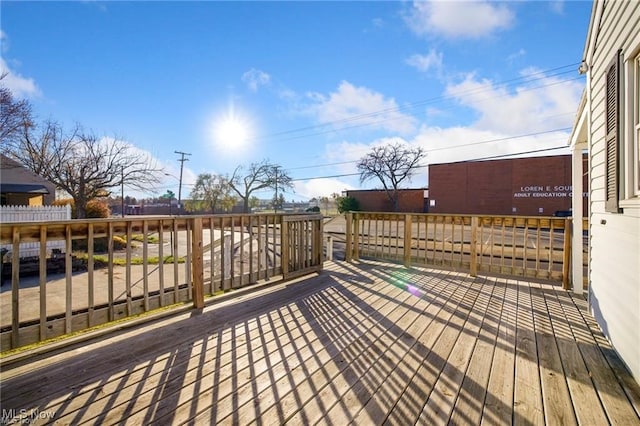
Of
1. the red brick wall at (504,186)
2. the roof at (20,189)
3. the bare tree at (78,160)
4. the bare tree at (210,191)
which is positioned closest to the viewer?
the roof at (20,189)

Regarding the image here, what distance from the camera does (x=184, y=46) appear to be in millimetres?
7715

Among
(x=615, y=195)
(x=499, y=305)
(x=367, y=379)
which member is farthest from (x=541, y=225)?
(x=367, y=379)

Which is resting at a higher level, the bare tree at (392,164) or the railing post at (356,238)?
the bare tree at (392,164)

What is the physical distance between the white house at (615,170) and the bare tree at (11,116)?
14660 mm

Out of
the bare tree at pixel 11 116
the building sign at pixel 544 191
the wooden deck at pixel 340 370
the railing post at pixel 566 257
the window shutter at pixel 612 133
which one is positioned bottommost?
the wooden deck at pixel 340 370

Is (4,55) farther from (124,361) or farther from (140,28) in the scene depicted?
(124,361)

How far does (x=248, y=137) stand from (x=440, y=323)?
31981 mm

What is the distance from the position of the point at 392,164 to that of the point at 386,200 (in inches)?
136

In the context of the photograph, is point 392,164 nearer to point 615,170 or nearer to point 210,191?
point 210,191

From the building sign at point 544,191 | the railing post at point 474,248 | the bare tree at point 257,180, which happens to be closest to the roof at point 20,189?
the railing post at point 474,248

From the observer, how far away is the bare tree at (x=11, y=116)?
987cm

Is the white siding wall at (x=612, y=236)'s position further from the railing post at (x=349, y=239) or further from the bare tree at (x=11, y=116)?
the bare tree at (x=11, y=116)

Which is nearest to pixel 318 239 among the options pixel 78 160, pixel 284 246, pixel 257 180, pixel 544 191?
pixel 284 246

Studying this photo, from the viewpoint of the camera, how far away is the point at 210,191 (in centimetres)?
3158
